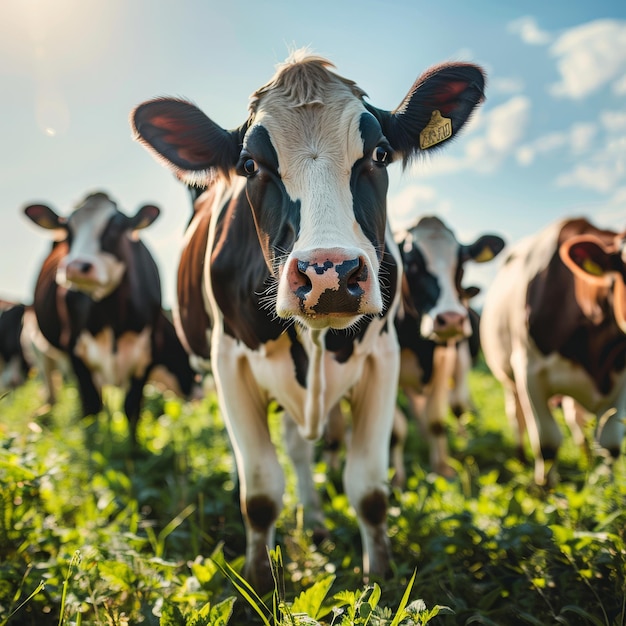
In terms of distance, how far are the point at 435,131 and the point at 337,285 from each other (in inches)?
44.0

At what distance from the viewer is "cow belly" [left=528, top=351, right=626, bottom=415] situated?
13.3 ft

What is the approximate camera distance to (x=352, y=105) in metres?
2.22

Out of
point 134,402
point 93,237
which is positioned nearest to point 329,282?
point 93,237

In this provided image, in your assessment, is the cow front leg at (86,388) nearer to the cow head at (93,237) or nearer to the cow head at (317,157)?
the cow head at (93,237)

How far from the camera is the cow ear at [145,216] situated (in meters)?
5.86

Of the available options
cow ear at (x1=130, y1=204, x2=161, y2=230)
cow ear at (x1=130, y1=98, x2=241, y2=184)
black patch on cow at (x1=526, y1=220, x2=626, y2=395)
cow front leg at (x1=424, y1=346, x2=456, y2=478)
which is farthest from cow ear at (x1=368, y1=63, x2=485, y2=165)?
cow ear at (x1=130, y1=204, x2=161, y2=230)

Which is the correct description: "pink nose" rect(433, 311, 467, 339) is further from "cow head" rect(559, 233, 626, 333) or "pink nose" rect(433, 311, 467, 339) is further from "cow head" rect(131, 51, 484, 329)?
"cow head" rect(131, 51, 484, 329)

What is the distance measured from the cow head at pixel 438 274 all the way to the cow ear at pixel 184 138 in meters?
2.27

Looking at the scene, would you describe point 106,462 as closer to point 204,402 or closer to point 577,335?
point 204,402

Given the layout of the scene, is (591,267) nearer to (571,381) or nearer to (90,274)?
(571,381)

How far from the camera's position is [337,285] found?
176cm

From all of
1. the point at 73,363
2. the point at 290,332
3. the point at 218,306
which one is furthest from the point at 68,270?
the point at 290,332

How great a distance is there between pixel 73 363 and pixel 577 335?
4937mm

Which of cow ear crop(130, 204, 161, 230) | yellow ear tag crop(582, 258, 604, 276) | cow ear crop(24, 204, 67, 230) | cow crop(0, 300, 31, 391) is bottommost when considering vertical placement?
cow crop(0, 300, 31, 391)
